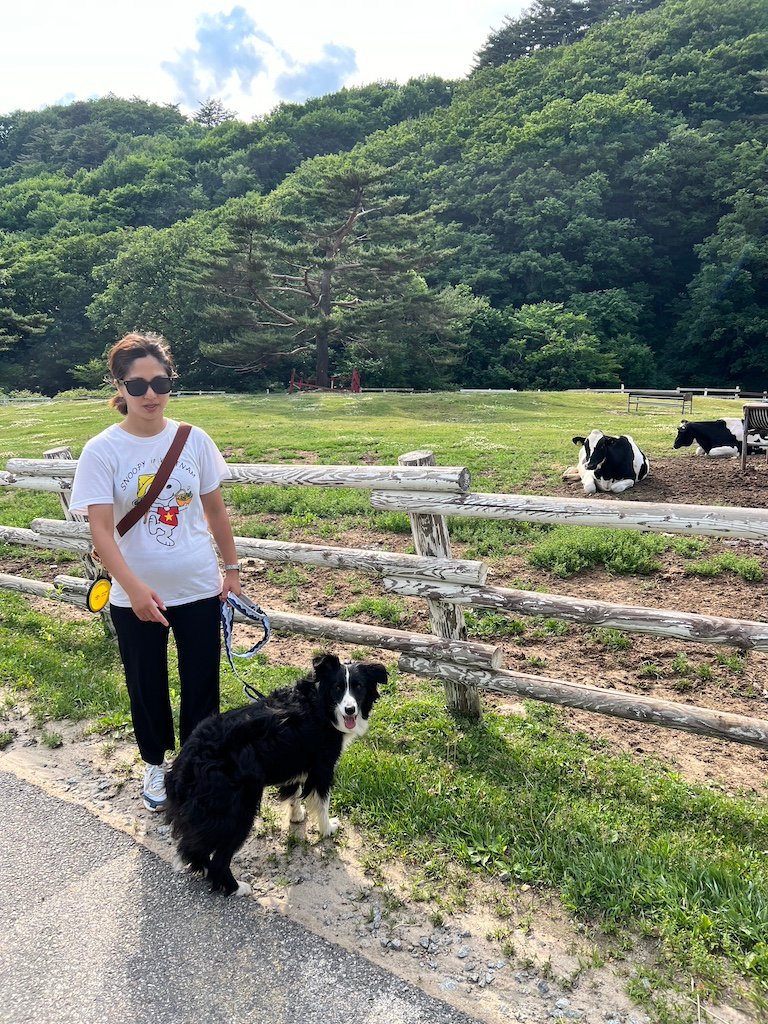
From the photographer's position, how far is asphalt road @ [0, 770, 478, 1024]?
226 centimetres

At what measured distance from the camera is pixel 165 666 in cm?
328

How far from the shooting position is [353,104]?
86250 millimetres

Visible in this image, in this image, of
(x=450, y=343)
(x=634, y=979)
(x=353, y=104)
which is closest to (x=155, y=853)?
(x=634, y=979)

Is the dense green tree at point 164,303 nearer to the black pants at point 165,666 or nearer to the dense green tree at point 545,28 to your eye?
the black pants at point 165,666

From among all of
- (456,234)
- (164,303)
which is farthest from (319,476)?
(456,234)

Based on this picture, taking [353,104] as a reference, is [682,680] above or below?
below

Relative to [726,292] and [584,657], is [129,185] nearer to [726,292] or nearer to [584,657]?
[726,292]

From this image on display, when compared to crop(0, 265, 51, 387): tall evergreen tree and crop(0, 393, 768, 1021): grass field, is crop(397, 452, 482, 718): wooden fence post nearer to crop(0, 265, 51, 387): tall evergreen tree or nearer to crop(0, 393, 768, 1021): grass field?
crop(0, 393, 768, 1021): grass field

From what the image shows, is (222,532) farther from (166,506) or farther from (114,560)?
(114,560)

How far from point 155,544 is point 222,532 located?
385 mm

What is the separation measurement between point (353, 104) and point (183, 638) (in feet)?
327

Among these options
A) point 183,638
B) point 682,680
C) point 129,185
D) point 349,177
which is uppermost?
point 129,185

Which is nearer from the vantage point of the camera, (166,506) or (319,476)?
(166,506)

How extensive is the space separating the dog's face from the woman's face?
1.37 metres
